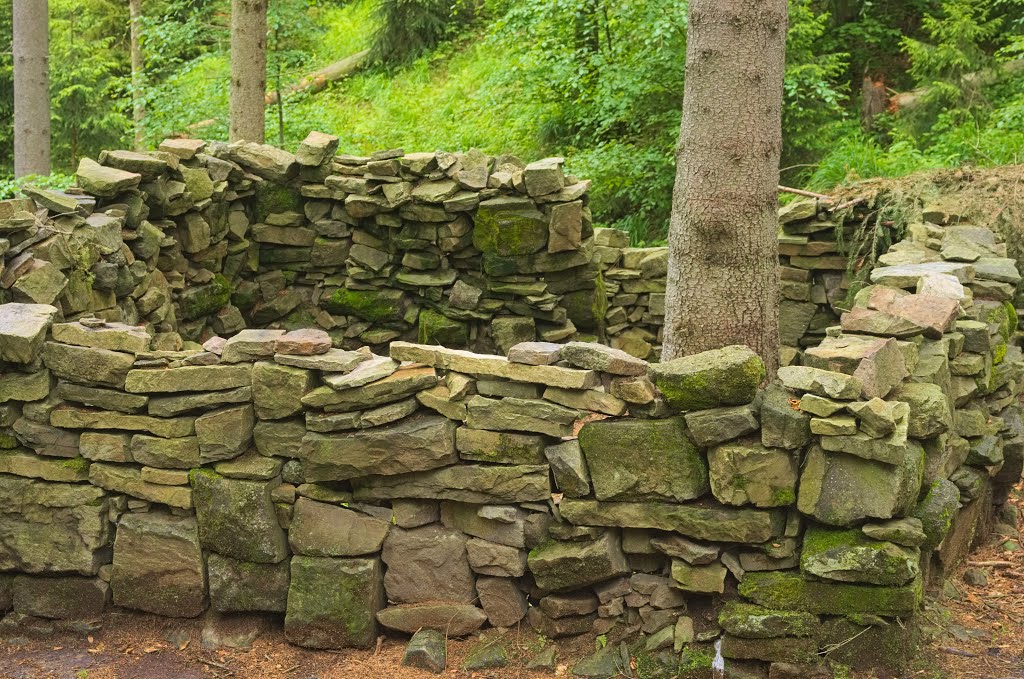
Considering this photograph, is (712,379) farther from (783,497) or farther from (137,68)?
(137,68)

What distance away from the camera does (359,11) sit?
21.3m

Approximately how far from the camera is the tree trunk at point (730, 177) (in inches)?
223

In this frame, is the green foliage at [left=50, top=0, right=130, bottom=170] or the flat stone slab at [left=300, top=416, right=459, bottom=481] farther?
the green foliage at [left=50, top=0, right=130, bottom=170]

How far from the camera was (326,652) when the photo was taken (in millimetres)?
5324

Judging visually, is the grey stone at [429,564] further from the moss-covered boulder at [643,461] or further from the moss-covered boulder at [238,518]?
the moss-covered boulder at [643,461]

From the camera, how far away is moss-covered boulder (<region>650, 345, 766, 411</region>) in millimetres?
4676

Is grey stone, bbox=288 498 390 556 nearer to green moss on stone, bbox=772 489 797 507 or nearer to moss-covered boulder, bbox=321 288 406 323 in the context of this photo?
green moss on stone, bbox=772 489 797 507

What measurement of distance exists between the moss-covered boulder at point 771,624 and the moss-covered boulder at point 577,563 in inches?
24.2

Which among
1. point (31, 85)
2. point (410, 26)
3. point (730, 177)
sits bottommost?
point (730, 177)

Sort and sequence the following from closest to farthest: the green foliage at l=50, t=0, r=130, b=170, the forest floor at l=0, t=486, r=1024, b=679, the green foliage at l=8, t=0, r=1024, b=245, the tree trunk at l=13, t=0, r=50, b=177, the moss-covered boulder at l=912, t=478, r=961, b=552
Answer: the moss-covered boulder at l=912, t=478, r=961, b=552 → the forest floor at l=0, t=486, r=1024, b=679 → the green foliage at l=8, t=0, r=1024, b=245 → the tree trunk at l=13, t=0, r=50, b=177 → the green foliage at l=50, t=0, r=130, b=170

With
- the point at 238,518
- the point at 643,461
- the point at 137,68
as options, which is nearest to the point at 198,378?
the point at 238,518

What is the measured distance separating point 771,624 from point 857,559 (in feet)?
1.64

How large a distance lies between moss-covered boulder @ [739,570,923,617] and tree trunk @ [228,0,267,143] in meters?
8.62

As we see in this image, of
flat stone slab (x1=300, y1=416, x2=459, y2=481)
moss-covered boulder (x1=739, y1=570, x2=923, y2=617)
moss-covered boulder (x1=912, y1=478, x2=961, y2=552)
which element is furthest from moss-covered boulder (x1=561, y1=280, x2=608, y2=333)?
moss-covered boulder (x1=739, y1=570, x2=923, y2=617)
